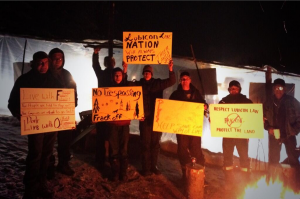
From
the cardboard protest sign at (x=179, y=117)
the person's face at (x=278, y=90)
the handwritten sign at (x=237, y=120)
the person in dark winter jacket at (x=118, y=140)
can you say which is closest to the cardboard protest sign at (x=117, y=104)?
the person in dark winter jacket at (x=118, y=140)

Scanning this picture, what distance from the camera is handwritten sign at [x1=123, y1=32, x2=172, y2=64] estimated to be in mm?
4203

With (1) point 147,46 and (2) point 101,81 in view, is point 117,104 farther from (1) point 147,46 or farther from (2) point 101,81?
(1) point 147,46

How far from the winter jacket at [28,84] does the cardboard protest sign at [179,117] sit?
2.01 meters

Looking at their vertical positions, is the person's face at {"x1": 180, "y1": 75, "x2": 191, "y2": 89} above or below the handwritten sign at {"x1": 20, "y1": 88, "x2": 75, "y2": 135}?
above

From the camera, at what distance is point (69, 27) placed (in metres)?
9.21

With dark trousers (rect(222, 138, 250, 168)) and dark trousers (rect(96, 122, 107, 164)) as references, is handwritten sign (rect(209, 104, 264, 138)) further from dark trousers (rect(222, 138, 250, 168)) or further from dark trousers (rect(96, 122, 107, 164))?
dark trousers (rect(96, 122, 107, 164))

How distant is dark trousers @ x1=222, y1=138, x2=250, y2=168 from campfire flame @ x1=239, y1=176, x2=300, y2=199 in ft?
2.35

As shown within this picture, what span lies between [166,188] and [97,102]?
7.73ft

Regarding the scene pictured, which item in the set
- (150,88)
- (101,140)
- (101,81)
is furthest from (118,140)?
(101,81)

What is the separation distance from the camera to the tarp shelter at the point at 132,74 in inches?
245

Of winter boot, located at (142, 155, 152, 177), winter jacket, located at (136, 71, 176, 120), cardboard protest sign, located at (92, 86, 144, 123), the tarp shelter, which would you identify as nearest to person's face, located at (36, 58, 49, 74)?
cardboard protest sign, located at (92, 86, 144, 123)

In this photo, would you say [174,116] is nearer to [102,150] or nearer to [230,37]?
[102,150]

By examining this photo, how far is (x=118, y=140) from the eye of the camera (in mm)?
4309

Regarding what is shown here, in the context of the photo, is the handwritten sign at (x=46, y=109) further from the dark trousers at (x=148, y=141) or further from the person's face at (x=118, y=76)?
the dark trousers at (x=148, y=141)
